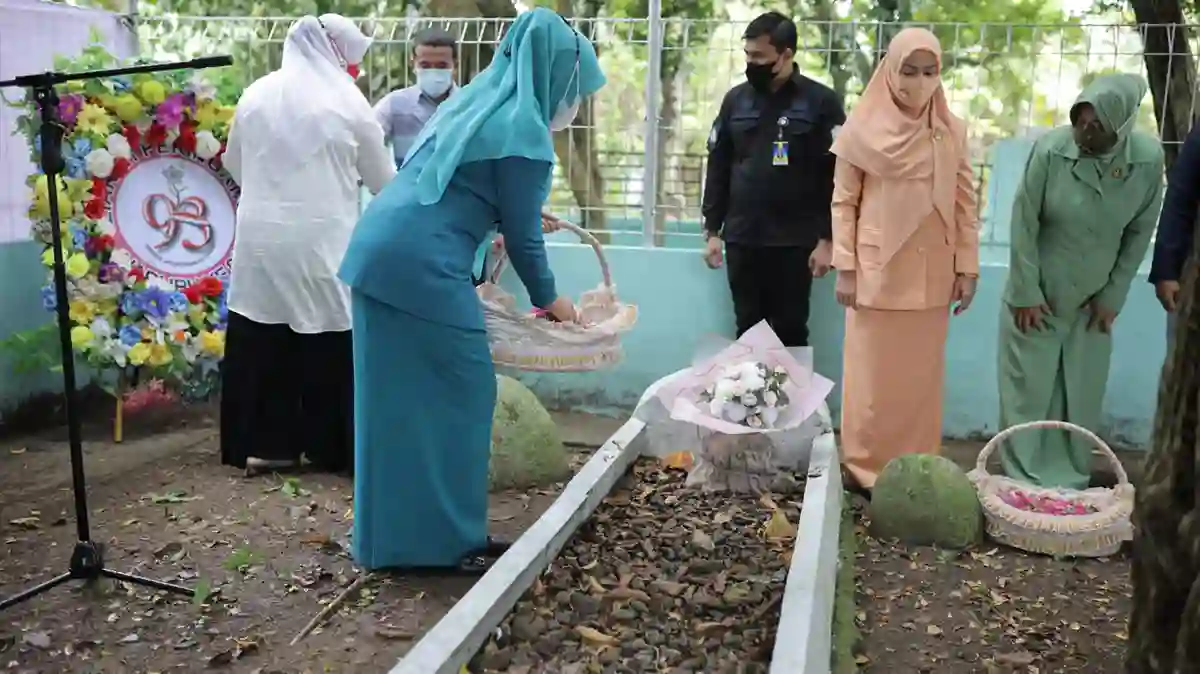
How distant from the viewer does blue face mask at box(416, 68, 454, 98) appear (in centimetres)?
452

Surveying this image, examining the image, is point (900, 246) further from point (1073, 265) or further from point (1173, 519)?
point (1173, 519)

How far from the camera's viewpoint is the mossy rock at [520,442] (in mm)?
3990

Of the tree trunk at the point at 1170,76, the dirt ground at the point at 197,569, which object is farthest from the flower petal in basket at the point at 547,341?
the tree trunk at the point at 1170,76

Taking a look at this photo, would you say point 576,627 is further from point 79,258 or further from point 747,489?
point 79,258

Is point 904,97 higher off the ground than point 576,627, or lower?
higher

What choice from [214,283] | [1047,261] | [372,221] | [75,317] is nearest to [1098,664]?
[1047,261]

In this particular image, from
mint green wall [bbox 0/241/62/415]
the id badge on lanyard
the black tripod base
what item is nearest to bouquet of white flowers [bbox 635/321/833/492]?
the id badge on lanyard

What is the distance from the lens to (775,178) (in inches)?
169

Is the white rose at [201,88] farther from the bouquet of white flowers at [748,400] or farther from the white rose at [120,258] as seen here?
the bouquet of white flowers at [748,400]

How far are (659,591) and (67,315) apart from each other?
5.63 ft

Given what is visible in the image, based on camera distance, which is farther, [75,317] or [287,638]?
[75,317]

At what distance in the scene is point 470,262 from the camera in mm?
3018

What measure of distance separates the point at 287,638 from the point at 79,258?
7.77 feet

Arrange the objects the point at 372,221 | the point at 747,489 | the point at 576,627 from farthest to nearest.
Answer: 1. the point at 747,489
2. the point at 372,221
3. the point at 576,627
